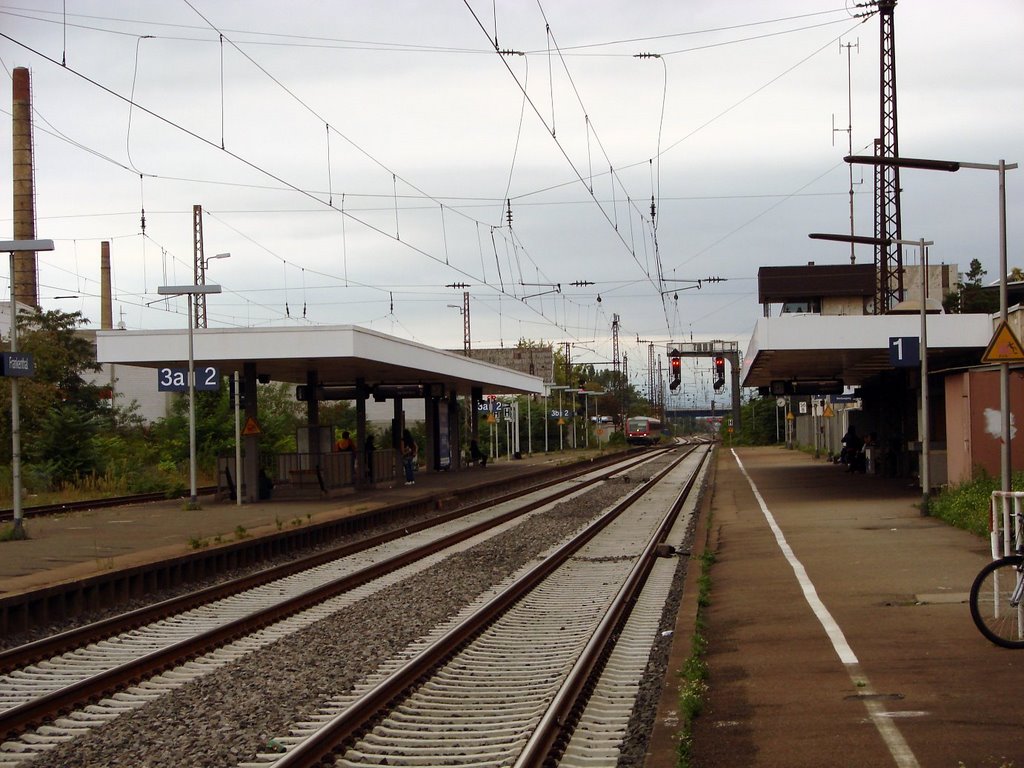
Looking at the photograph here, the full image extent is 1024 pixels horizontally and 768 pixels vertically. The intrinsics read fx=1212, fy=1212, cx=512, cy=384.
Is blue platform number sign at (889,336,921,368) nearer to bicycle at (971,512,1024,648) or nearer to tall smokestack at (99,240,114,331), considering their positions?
bicycle at (971,512,1024,648)

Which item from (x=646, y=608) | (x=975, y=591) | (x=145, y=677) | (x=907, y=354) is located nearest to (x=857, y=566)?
(x=646, y=608)

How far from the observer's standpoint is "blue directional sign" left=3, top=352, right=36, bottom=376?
18.6 metres

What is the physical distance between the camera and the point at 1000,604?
29.8ft

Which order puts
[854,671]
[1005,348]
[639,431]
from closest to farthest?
[854,671]
[1005,348]
[639,431]

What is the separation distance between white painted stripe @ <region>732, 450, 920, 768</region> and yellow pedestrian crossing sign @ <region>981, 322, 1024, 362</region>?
3.53 m

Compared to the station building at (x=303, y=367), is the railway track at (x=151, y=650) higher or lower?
lower

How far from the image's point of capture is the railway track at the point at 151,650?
835 cm

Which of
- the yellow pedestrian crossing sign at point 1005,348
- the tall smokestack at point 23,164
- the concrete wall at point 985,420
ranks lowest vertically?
the concrete wall at point 985,420

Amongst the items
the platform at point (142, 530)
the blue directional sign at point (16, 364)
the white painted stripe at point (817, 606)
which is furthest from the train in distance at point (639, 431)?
the blue directional sign at point (16, 364)

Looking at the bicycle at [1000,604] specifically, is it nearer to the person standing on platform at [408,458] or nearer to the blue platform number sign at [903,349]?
the blue platform number sign at [903,349]

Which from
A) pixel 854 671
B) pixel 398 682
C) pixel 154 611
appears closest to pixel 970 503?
pixel 854 671

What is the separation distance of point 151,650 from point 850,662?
622cm

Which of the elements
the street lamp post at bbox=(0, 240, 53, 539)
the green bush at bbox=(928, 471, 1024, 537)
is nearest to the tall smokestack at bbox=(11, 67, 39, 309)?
the street lamp post at bbox=(0, 240, 53, 539)

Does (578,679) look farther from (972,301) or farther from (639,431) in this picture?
(639,431)
